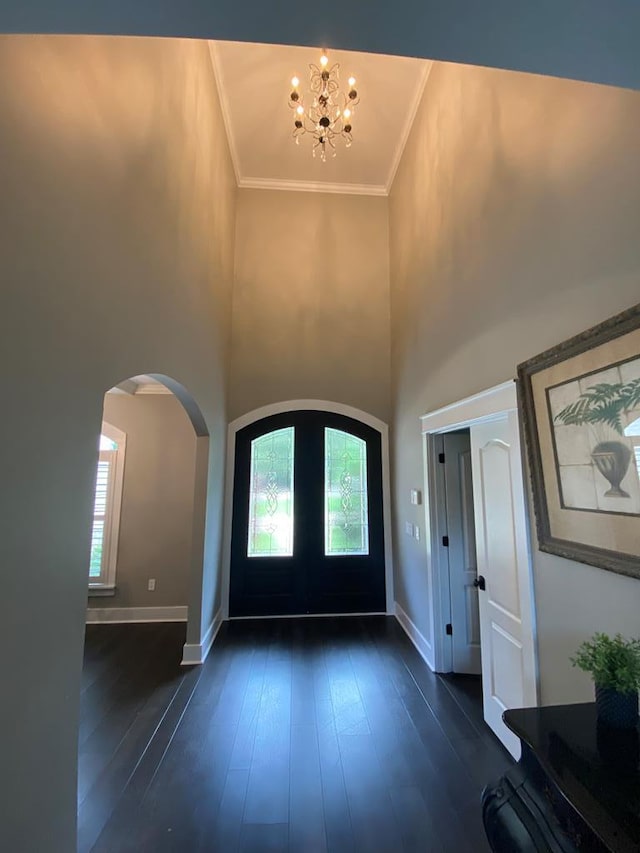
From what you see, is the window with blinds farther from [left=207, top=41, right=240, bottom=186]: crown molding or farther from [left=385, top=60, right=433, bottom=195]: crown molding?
[left=385, top=60, right=433, bottom=195]: crown molding

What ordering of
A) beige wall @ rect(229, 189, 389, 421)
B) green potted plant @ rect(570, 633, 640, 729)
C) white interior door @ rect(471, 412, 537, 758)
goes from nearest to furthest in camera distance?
green potted plant @ rect(570, 633, 640, 729) < white interior door @ rect(471, 412, 537, 758) < beige wall @ rect(229, 189, 389, 421)

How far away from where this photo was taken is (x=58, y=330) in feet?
4.59

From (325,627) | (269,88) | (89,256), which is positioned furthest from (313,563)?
(269,88)

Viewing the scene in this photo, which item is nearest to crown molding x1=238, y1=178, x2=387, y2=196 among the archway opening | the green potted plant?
the archway opening

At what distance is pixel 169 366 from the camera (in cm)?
260

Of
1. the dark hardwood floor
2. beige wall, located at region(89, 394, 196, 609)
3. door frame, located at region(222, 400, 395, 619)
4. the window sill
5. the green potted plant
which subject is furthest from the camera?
door frame, located at region(222, 400, 395, 619)

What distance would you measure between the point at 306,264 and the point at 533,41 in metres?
4.33

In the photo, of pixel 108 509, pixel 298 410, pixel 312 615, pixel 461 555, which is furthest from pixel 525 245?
pixel 108 509

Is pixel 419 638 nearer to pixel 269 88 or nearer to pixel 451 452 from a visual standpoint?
pixel 451 452

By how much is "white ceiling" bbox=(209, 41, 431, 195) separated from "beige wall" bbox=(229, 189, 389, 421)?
25 centimetres

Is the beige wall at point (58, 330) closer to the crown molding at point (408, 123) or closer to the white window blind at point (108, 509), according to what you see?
the white window blind at point (108, 509)

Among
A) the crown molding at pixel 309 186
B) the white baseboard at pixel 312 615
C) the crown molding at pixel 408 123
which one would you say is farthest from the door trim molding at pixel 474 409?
the crown molding at pixel 309 186

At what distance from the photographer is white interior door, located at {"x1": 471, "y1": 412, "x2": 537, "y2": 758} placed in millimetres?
2045

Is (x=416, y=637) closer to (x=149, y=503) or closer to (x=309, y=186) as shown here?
(x=149, y=503)
